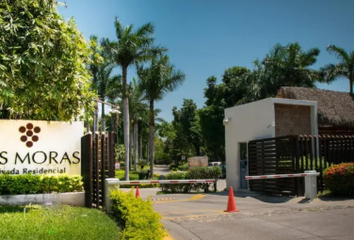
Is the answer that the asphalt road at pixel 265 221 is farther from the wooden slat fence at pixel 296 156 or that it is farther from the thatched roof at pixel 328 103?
the thatched roof at pixel 328 103

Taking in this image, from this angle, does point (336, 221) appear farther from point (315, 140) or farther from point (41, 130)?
point (41, 130)

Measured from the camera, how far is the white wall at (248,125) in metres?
17.9

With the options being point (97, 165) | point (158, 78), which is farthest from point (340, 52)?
point (97, 165)

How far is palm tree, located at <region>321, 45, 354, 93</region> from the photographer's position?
33.5 meters

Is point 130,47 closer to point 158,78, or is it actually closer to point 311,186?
point 158,78

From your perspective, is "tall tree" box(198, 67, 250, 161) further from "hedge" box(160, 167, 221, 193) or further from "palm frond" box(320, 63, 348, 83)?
"hedge" box(160, 167, 221, 193)

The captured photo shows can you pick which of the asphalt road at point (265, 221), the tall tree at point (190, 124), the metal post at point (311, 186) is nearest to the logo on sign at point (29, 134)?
the asphalt road at point (265, 221)

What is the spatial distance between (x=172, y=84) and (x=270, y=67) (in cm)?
987

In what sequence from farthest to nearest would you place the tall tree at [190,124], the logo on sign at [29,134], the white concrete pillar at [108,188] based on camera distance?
the tall tree at [190,124] < the logo on sign at [29,134] < the white concrete pillar at [108,188]

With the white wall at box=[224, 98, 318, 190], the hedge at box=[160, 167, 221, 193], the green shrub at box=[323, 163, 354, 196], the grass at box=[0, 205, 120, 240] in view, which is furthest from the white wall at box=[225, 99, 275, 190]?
the grass at box=[0, 205, 120, 240]

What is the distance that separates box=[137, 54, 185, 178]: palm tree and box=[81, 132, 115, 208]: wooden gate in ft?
66.6

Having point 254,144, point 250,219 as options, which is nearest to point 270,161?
point 254,144

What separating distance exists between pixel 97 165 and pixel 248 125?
9894 mm

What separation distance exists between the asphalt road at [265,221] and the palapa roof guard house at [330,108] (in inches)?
396
